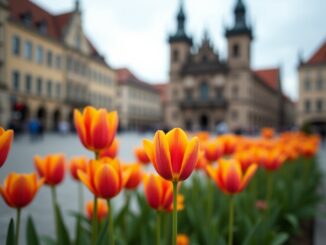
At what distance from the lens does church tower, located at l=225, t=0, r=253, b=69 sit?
43.7 m

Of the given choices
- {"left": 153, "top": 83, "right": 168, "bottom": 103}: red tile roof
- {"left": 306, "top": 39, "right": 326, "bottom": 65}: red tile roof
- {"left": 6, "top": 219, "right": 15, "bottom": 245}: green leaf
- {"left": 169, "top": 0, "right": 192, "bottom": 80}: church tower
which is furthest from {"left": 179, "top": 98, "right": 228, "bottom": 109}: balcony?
{"left": 6, "top": 219, "right": 15, "bottom": 245}: green leaf

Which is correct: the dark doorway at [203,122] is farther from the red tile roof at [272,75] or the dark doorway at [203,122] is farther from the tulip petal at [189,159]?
the tulip petal at [189,159]

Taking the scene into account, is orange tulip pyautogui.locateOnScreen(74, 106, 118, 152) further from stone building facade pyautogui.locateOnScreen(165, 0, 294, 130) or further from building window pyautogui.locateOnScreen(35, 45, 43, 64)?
stone building facade pyautogui.locateOnScreen(165, 0, 294, 130)

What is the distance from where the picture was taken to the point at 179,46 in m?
47.3

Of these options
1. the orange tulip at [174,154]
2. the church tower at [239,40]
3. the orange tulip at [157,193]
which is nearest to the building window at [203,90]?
the church tower at [239,40]

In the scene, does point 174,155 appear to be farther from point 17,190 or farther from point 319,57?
point 319,57

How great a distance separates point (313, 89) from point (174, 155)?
151ft

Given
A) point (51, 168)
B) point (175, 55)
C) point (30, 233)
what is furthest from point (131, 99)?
point (175, 55)

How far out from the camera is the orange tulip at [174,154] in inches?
27.1

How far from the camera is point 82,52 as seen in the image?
8.59 ft

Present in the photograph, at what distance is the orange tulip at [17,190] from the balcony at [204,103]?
44.0 m

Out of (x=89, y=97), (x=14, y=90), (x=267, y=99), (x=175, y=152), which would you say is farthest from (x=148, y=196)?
(x=267, y=99)

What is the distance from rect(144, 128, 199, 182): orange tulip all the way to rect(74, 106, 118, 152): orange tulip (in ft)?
0.80

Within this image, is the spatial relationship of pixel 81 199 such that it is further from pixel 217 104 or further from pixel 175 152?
pixel 217 104
